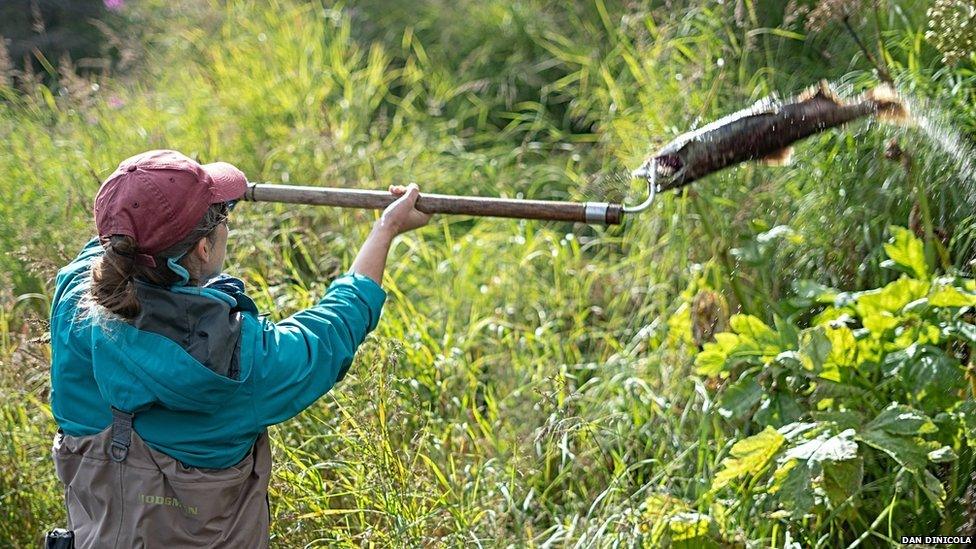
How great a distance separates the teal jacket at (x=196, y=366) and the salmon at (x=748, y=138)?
89 cm

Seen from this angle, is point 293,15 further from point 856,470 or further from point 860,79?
point 856,470

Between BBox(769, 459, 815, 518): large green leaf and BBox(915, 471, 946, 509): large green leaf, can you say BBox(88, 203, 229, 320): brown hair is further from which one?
BBox(915, 471, 946, 509): large green leaf

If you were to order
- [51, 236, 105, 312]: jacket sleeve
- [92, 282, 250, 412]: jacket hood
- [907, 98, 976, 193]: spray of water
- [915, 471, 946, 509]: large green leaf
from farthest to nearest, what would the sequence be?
[907, 98, 976, 193]: spray of water
[915, 471, 946, 509]: large green leaf
[51, 236, 105, 312]: jacket sleeve
[92, 282, 250, 412]: jacket hood

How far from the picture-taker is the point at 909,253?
2881 millimetres

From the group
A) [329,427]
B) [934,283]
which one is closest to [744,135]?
[934,283]

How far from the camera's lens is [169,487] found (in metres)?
2.09

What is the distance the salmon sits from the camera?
8.60 feet

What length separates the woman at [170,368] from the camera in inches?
79.6

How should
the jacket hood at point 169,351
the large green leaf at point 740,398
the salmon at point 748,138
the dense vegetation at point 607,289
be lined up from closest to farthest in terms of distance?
the jacket hood at point 169,351 → the salmon at point 748,138 → the dense vegetation at point 607,289 → the large green leaf at point 740,398

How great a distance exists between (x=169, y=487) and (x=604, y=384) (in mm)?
1704

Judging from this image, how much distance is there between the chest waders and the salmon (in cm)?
124

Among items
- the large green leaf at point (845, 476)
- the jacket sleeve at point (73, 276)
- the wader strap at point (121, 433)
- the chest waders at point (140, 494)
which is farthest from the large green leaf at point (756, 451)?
the jacket sleeve at point (73, 276)

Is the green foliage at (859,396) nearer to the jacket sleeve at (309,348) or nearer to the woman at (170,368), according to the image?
the jacket sleeve at (309,348)

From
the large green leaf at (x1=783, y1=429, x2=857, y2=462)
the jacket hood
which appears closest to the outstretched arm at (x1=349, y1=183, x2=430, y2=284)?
the jacket hood
